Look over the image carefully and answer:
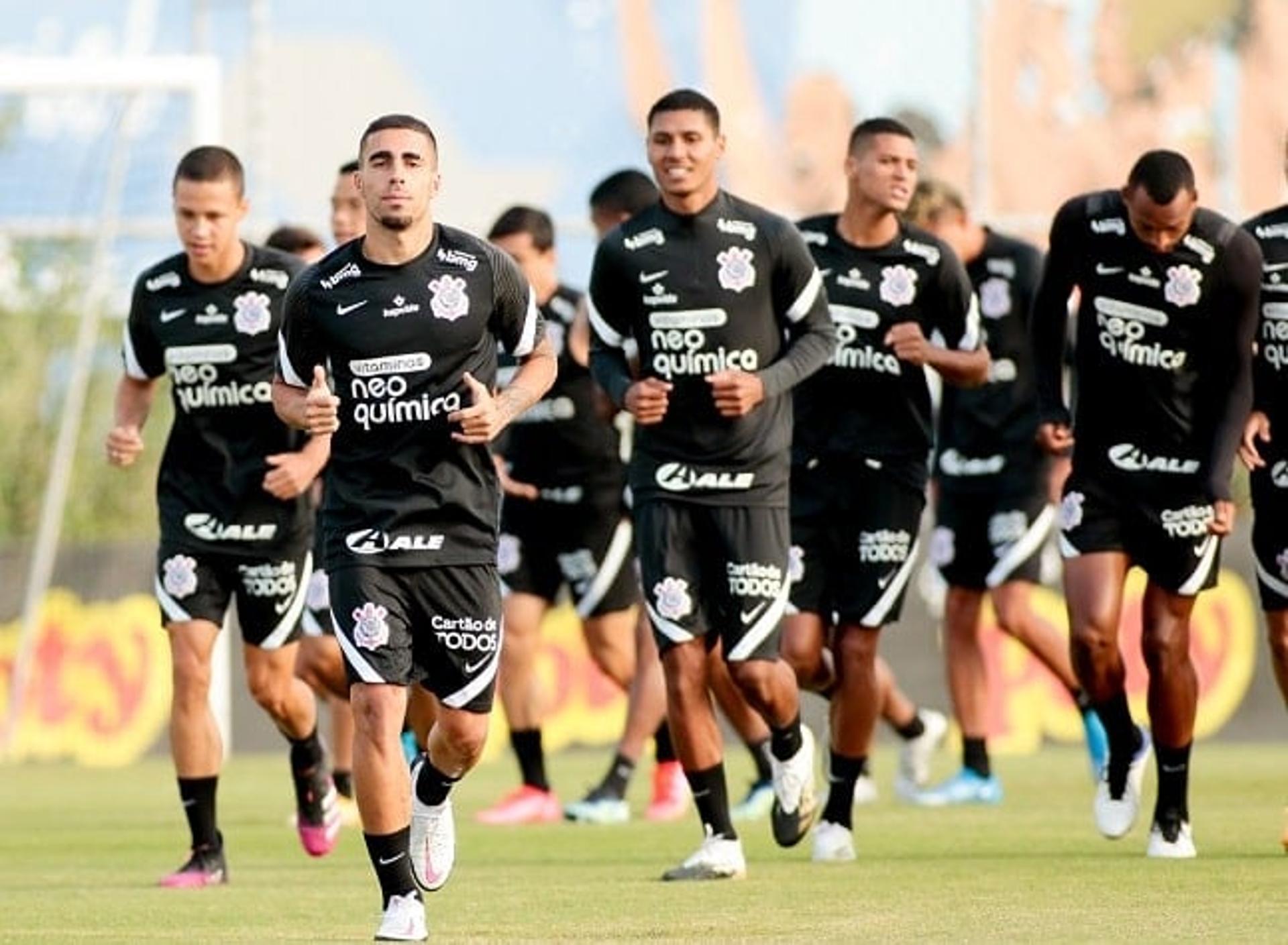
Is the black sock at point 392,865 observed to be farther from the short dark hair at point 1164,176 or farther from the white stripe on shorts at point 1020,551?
the white stripe on shorts at point 1020,551

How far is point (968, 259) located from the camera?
15852 millimetres

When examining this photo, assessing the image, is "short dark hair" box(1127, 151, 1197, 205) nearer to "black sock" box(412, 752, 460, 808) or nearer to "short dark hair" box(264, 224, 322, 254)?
"black sock" box(412, 752, 460, 808)

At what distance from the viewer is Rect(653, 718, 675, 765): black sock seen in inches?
609

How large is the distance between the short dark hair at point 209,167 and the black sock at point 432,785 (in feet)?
9.11

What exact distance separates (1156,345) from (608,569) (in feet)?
14.0

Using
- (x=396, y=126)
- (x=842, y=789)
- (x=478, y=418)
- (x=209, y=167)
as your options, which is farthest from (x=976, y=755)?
(x=396, y=126)

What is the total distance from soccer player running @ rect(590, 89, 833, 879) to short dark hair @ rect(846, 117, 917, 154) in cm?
111

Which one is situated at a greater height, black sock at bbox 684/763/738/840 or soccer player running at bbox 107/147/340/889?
soccer player running at bbox 107/147/340/889

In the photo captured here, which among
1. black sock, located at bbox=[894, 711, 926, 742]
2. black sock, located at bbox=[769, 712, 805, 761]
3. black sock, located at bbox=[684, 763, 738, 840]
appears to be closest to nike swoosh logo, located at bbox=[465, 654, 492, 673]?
black sock, located at bbox=[684, 763, 738, 840]

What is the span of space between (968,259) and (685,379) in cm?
425

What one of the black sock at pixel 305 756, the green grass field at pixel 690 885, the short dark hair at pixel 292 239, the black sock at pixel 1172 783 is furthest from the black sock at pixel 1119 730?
the short dark hair at pixel 292 239

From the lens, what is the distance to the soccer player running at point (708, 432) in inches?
464

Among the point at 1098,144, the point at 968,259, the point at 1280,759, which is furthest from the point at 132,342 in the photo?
the point at 1098,144

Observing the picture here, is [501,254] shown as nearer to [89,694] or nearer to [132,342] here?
[132,342]
